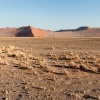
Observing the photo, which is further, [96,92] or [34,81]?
[34,81]

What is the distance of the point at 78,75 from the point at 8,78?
3953 mm

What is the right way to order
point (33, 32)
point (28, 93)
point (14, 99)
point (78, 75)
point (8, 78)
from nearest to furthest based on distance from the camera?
point (14, 99) < point (28, 93) < point (8, 78) < point (78, 75) < point (33, 32)

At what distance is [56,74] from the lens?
55.6ft

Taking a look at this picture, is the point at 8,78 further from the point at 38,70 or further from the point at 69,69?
the point at 69,69

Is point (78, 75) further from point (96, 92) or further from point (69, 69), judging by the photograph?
point (96, 92)

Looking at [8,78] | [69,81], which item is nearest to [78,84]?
[69,81]

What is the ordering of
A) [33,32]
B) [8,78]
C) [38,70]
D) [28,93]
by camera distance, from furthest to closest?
[33,32] → [38,70] → [8,78] → [28,93]

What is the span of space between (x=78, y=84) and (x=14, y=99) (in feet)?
12.8

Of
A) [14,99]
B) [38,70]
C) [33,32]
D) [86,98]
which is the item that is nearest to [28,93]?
[14,99]

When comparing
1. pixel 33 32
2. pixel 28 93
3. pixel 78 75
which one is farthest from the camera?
pixel 33 32

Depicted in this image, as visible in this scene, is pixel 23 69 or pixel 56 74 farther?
pixel 23 69

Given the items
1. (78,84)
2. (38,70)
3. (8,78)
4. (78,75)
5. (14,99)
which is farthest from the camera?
(38,70)

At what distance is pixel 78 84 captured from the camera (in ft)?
46.6

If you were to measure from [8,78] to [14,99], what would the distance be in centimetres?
409
